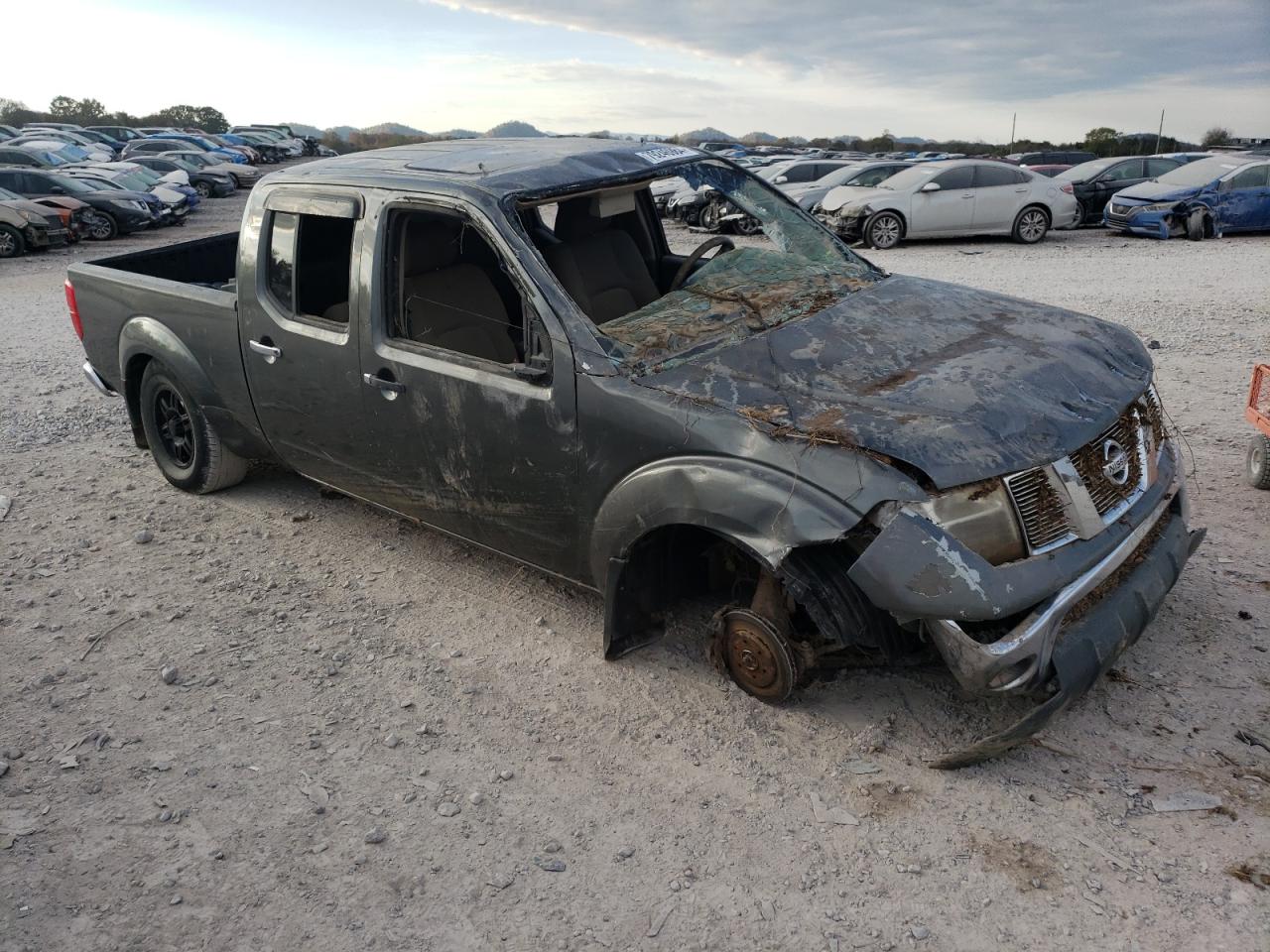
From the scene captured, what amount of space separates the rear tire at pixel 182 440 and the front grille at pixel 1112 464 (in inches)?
166

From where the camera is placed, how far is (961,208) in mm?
15617

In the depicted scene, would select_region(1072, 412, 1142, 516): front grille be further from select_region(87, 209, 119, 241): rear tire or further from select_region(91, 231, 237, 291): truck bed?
select_region(87, 209, 119, 241): rear tire

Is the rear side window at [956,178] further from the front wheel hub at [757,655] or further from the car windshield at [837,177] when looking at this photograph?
the front wheel hub at [757,655]

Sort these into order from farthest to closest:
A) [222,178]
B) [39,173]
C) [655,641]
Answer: [222,178]
[39,173]
[655,641]

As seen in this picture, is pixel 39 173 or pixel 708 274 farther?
pixel 39 173

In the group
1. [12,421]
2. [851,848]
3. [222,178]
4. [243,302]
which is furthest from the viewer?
[222,178]

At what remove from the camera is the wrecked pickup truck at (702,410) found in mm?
3016

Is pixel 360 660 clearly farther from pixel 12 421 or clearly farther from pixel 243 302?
pixel 12 421

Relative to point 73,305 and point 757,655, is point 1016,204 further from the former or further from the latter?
point 757,655

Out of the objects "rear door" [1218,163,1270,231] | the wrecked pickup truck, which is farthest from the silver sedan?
the wrecked pickup truck

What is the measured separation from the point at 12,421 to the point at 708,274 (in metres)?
5.54

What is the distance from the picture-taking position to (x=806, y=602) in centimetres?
313

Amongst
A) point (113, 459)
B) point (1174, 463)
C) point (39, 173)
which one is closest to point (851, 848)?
point (1174, 463)

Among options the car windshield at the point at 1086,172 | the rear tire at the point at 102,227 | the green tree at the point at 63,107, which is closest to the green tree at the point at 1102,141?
the car windshield at the point at 1086,172
